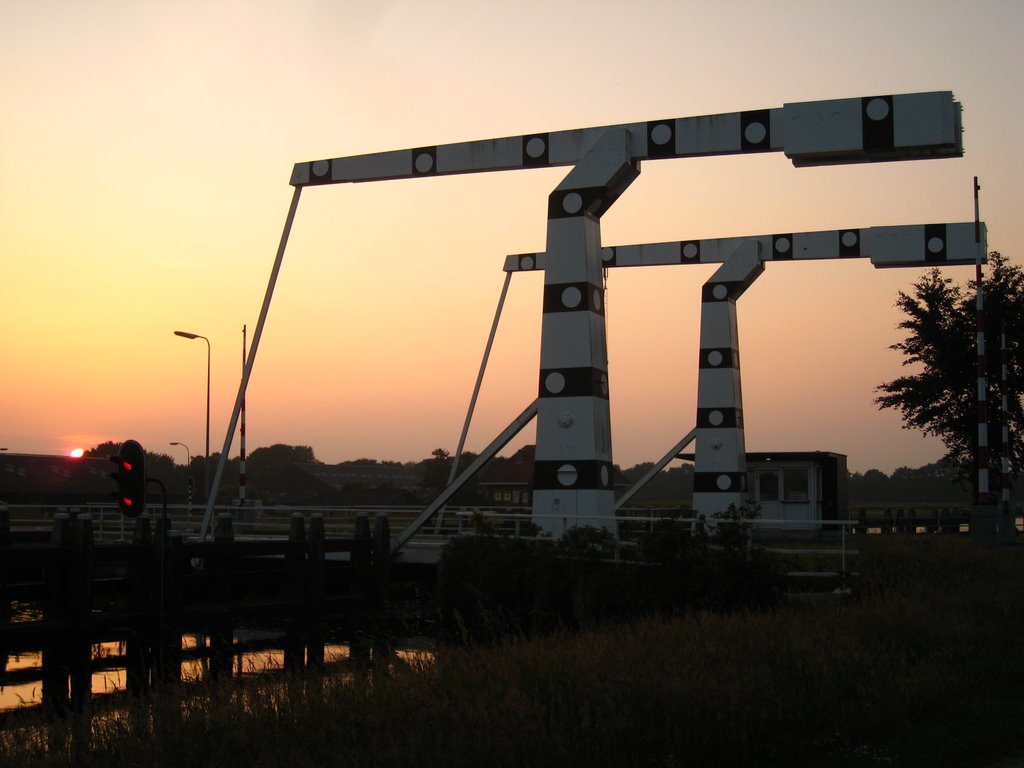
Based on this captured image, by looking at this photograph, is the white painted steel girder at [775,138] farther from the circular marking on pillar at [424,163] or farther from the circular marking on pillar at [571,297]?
the circular marking on pillar at [571,297]

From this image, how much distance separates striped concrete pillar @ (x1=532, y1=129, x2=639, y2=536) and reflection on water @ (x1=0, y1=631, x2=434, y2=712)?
3.49 metres

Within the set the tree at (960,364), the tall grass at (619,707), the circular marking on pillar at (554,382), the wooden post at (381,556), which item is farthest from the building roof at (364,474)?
the tall grass at (619,707)

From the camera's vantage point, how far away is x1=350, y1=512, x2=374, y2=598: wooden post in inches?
944

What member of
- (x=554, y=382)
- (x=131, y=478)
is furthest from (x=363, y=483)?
(x=131, y=478)

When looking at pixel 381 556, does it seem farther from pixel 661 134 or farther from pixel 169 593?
pixel 661 134

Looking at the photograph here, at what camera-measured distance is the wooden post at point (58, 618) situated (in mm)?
17594

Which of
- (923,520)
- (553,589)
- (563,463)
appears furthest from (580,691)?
(923,520)

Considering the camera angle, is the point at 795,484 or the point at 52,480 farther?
the point at 52,480

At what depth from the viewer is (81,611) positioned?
1816 centimetres

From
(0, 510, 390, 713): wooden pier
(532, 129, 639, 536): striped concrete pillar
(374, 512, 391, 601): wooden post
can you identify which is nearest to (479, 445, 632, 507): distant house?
(374, 512, 391, 601): wooden post

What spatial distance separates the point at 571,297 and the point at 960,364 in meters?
26.4

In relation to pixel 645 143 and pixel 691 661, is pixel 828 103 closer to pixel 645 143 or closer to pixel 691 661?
pixel 645 143

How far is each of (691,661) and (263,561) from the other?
1563 centimetres

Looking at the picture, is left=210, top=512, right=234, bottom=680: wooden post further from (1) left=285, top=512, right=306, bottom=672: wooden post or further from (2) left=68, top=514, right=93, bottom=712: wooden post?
(2) left=68, top=514, right=93, bottom=712: wooden post
